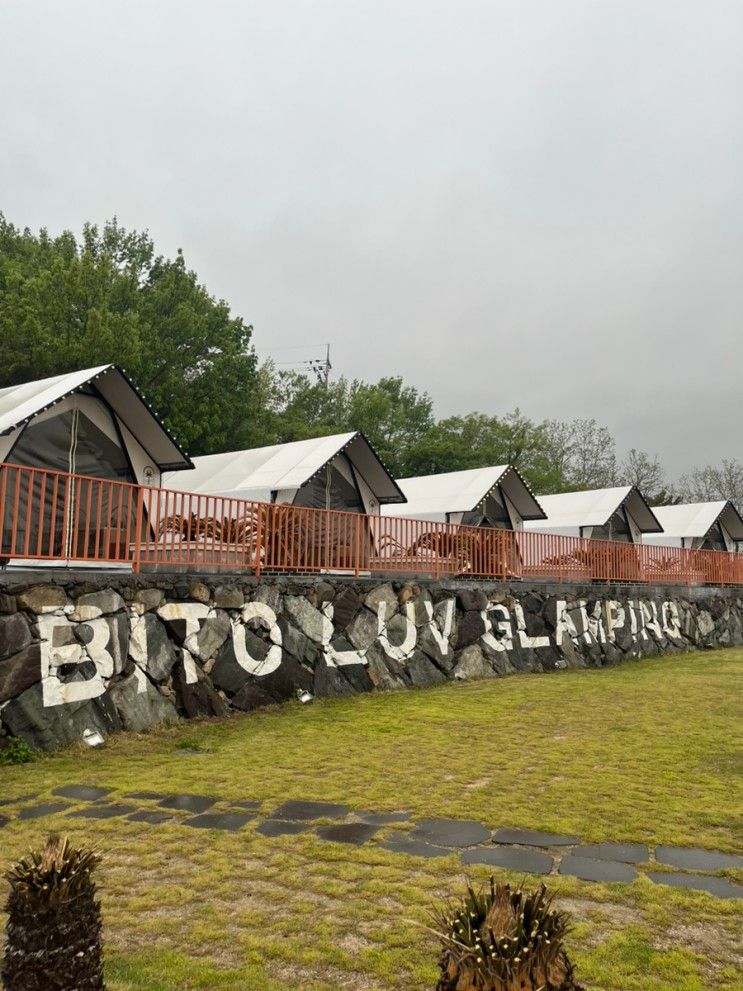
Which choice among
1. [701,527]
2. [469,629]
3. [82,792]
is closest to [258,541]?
[82,792]

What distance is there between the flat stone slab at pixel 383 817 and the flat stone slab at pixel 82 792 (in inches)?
93.0

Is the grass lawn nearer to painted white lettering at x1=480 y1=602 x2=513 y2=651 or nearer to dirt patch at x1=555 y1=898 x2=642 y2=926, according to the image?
dirt patch at x1=555 y1=898 x2=642 y2=926

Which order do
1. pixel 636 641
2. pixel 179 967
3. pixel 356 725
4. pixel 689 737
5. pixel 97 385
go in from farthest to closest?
pixel 636 641 < pixel 97 385 < pixel 356 725 < pixel 689 737 < pixel 179 967

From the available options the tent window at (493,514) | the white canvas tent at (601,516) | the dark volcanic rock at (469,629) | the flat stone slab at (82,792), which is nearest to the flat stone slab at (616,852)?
the flat stone slab at (82,792)

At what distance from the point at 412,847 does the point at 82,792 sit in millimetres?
3271

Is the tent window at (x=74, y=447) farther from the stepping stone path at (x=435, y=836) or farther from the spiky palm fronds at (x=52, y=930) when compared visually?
the spiky palm fronds at (x=52, y=930)

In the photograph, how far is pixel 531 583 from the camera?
16.9 m

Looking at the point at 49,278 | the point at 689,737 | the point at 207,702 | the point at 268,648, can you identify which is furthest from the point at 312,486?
the point at 49,278

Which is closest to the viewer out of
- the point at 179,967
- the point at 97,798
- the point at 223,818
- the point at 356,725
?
the point at 179,967

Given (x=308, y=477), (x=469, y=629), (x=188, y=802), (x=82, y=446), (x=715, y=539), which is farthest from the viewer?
(x=715, y=539)

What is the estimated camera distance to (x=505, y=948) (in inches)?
80.5

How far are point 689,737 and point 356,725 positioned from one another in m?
4.07

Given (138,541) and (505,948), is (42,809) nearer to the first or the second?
(138,541)

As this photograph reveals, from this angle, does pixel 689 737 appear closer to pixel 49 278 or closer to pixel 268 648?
pixel 268 648
